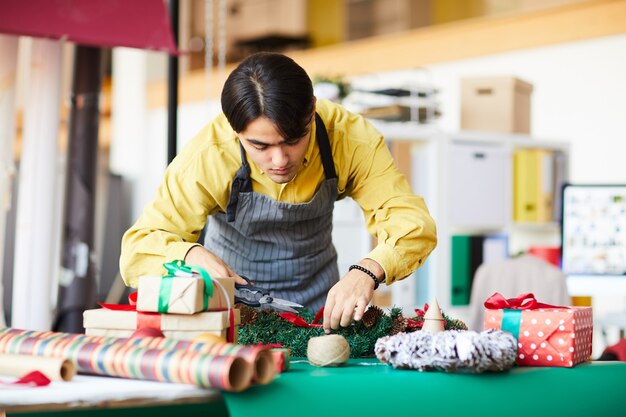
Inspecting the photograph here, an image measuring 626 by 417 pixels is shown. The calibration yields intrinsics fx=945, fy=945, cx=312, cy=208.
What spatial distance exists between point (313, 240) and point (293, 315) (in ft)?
1.33

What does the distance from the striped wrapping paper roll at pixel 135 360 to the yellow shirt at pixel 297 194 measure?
0.42m

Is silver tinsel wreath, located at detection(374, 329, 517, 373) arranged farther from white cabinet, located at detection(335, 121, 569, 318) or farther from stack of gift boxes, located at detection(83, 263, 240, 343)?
white cabinet, located at detection(335, 121, 569, 318)

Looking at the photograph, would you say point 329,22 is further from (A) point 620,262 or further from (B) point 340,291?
(B) point 340,291

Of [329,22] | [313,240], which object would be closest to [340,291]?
[313,240]

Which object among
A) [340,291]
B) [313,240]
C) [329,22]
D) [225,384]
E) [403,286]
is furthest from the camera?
[329,22]

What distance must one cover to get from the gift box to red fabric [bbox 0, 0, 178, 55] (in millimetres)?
1507

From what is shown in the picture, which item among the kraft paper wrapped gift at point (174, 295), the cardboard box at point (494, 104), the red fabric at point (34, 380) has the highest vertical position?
the cardboard box at point (494, 104)

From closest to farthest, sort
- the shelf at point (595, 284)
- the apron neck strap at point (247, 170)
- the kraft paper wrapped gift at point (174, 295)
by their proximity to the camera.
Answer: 1. the kraft paper wrapped gift at point (174, 295)
2. the apron neck strap at point (247, 170)
3. the shelf at point (595, 284)

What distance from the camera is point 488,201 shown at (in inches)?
163

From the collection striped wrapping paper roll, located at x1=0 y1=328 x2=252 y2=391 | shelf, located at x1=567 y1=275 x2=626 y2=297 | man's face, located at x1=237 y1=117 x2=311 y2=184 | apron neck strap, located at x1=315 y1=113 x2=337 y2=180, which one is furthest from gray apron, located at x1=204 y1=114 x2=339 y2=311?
shelf, located at x1=567 y1=275 x2=626 y2=297

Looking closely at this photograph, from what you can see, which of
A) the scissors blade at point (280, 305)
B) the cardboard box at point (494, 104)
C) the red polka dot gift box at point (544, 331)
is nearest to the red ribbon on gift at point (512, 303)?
the red polka dot gift box at point (544, 331)

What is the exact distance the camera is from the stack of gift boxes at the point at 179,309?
135 centimetres

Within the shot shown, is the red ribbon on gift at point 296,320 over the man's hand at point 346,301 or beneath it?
beneath

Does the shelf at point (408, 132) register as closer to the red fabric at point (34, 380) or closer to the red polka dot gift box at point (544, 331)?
the red polka dot gift box at point (544, 331)
